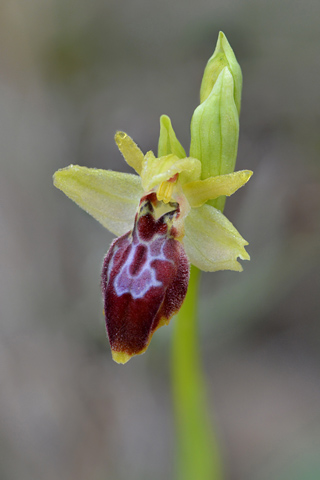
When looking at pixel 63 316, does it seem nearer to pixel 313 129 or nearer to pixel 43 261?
pixel 43 261

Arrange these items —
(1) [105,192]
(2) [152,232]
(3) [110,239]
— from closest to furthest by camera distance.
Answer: (2) [152,232] → (1) [105,192] → (3) [110,239]

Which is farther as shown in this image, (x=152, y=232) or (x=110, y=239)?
(x=110, y=239)

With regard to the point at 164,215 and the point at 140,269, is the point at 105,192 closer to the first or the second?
the point at 164,215

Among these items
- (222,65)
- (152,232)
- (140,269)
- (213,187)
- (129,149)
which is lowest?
(140,269)

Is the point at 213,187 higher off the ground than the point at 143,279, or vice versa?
the point at 213,187

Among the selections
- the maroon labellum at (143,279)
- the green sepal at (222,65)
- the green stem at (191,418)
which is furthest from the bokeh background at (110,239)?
the green sepal at (222,65)

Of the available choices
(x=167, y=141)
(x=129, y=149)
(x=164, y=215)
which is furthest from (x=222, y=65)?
(x=164, y=215)

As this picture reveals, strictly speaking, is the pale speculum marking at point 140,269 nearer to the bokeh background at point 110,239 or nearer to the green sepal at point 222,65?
the green sepal at point 222,65

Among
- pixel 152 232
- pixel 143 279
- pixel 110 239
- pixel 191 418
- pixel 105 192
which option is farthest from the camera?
pixel 110 239
